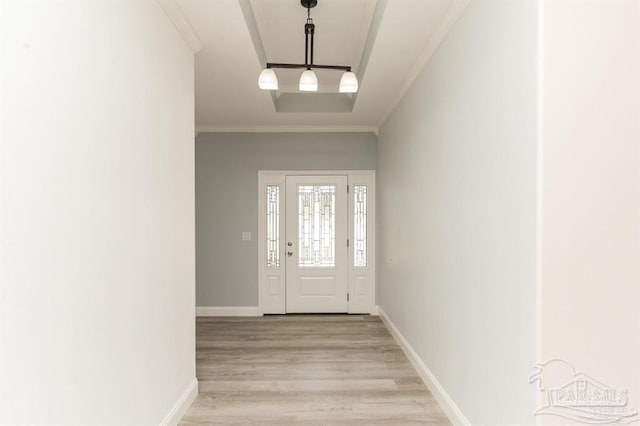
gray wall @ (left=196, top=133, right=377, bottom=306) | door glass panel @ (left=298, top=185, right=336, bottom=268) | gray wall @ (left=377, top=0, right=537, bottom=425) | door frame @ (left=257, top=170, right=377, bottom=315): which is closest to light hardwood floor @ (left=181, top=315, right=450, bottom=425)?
gray wall @ (left=377, top=0, right=537, bottom=425)

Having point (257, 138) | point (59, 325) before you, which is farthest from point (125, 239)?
point (257, 138)

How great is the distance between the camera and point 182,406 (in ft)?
7.68

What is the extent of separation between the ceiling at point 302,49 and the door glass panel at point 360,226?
1028 millimetres

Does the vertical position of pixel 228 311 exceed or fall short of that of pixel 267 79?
it falls short

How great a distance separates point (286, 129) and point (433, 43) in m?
2.60

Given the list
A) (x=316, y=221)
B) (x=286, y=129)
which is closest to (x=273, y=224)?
(x=316, y=221)

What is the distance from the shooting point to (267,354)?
346 centimetres

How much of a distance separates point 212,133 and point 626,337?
15.2 ft

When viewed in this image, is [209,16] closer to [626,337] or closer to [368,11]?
[368,11]

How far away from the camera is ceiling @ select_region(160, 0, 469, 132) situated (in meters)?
2.19

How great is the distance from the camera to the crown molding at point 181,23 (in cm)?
202

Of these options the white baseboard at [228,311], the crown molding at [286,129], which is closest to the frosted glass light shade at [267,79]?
the crown molding at [286,129]

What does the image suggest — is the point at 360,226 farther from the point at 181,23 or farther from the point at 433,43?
the point at 181,23

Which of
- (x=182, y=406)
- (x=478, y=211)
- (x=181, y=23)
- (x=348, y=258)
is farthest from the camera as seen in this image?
(x=348, y=258)
